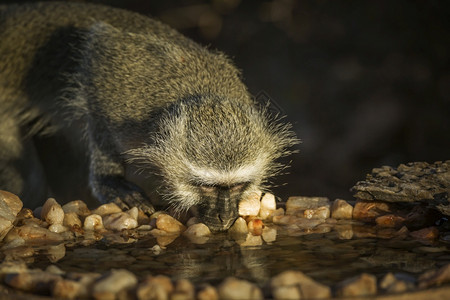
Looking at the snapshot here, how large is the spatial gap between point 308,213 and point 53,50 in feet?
7.90

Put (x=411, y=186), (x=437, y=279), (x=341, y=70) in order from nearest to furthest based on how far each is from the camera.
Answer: (x=437, y=279) → (x=411, y=186) → (x=341, y=70)

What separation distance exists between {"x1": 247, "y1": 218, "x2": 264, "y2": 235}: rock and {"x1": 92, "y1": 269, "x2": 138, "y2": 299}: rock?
108cm

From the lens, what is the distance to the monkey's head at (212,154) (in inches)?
110

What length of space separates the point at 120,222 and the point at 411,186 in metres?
1.25

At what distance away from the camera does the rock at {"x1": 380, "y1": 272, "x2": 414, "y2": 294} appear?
1.68 m

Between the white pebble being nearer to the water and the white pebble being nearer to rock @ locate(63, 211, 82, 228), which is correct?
rock @ locate(63, 211, 82, 228)

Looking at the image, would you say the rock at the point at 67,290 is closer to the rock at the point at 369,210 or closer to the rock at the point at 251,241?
the rock at the point at 251,241

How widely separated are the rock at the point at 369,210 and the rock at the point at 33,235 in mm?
1302

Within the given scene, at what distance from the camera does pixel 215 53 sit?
161 inches

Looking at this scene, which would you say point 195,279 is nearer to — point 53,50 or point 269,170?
point 269,170

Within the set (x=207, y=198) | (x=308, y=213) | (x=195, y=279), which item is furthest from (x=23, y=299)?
(x=308, y=213)

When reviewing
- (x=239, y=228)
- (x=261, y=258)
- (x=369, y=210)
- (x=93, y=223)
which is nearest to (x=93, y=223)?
(x=93, y=223)

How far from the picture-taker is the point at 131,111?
11.5 feet

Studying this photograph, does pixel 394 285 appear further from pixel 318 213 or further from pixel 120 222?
pixel 120 222
